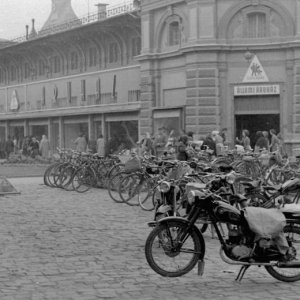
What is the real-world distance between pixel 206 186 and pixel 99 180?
10738 mm

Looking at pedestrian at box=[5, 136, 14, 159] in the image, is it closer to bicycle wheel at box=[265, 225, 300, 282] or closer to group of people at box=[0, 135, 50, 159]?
group of people at box=[0, 135, 50, 159]

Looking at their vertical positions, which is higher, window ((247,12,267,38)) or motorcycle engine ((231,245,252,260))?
window ((247,12,267,38))

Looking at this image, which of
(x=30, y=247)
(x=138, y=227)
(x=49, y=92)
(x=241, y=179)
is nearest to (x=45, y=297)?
(x=30, y=247)

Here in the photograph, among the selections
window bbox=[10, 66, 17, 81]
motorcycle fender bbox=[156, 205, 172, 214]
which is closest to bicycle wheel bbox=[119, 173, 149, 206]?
motorcycle fender bbox=[156, 205, 172, 214]

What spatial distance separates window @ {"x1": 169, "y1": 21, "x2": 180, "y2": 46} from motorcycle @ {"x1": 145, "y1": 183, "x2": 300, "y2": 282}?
2568 centimetres

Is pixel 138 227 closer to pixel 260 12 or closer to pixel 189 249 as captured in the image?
pixel 189 249

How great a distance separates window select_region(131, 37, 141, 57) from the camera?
38.7 metres

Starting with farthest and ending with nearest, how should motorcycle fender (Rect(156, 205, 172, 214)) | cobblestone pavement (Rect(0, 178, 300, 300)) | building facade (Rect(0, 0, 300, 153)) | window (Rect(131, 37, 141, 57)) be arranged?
window (Rect(131, 37, 141, 57))
building facade (Rect(0, 0, 300, 153))
motorcycle fender (Rect(156, 205, 172, 214))
cobblestone pavement (Rect(0, 178, 300, 300))

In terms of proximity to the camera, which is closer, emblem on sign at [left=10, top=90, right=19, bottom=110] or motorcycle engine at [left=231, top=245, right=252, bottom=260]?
motorcycle engine at [left=231, top=245, right=252, bottom=260]

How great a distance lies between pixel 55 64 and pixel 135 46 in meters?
10.8

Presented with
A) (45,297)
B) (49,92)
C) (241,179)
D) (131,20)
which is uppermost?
(131,20)

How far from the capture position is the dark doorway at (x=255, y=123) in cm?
3084

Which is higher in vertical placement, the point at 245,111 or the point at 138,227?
the point at 245,111

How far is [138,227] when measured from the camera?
12242mm
